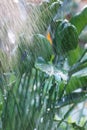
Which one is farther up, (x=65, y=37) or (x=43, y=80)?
(x=65, y=37)

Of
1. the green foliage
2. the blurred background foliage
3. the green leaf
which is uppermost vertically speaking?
the green leaf

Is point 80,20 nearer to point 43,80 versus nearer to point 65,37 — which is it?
point 65,37

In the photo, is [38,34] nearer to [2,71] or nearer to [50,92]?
[2,71]

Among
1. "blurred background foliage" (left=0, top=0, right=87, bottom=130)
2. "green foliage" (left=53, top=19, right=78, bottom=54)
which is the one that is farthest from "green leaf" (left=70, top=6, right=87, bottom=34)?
"green foliage" (left=53, top=19, right=78, bottom=54)

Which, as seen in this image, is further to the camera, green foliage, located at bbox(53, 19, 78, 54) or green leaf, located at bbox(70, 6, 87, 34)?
green leaf, located at bbox(70, 6, 87, 34)

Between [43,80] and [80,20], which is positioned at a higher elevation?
[80,20]

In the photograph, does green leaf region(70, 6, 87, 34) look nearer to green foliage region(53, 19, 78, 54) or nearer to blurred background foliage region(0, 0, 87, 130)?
blurred background foliage region(0, 0, 87, 130)

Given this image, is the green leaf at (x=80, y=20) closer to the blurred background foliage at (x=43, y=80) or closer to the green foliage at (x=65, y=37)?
the blurred background foliage at (x=43, y=80)

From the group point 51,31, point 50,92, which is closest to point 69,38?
point 51,31

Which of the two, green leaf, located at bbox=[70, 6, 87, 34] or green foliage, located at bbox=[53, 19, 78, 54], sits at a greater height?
green leaf, located at bbox=[70, 6, 87, 34]

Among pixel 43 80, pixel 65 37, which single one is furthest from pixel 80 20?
pixel 43 80

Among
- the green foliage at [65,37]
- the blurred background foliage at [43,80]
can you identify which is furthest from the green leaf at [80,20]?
the green foliage at [65,37]
